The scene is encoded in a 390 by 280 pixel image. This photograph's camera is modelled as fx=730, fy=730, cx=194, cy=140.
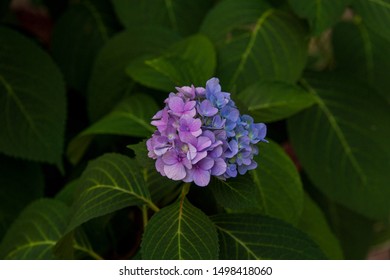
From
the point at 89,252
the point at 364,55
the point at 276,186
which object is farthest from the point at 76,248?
the point at 364,55

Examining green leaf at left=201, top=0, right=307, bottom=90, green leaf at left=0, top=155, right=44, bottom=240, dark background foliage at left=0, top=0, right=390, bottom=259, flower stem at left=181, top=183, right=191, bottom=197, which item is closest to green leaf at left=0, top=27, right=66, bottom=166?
dark background foliage at left=0, top=0, right=390, bottom=259

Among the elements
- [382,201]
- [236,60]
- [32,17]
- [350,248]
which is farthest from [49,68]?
[32,17]

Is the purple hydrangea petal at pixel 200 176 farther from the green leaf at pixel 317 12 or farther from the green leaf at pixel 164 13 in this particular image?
the green leaf at pixel 164 13

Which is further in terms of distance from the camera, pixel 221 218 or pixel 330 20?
pixel 330 20

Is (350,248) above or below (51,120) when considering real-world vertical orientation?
below

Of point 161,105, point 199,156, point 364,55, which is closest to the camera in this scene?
point 199,156

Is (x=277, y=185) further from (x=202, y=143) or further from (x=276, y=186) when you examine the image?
(x=202, y=143)

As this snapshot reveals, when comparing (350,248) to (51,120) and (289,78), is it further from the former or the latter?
(51,120)
